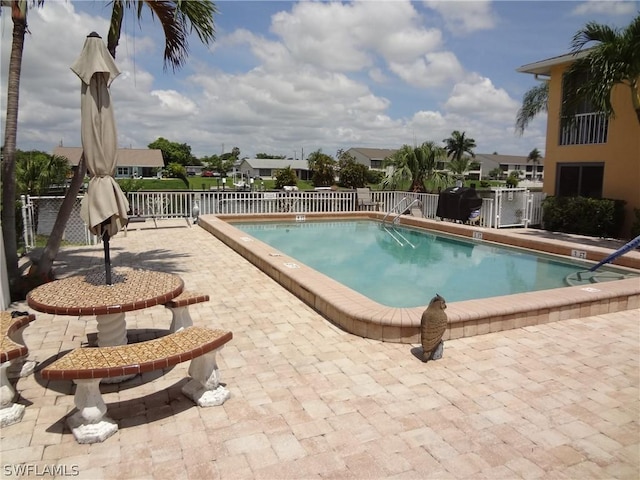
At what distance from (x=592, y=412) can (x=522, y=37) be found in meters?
11.2

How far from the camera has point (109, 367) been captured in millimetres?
2947

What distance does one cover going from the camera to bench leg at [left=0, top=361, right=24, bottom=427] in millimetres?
3209

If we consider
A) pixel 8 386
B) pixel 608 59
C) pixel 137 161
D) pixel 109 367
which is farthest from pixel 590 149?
Answer: pixel 137 161

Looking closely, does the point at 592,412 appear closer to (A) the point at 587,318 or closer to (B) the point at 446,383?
(B) the point at 446,383

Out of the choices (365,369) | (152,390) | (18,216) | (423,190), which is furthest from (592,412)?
(423,190)

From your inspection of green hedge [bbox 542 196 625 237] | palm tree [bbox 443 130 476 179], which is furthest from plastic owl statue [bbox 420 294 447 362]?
palm tree [bbox 443 130 476 179]

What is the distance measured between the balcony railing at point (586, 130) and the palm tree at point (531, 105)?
45.3 feet

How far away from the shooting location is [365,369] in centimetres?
418

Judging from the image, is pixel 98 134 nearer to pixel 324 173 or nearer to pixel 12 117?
pixel 12 117

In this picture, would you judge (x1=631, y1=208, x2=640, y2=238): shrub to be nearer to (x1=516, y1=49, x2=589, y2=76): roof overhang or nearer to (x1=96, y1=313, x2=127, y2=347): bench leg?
(x1=516, y1=49, x2=589, y2=76): roof overhang

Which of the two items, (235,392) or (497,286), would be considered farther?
(497,286)

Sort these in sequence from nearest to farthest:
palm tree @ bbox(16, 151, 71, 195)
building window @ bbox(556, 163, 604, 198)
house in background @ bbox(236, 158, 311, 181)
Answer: palm tree @ bbox(16, 151, 71, 195) → building window @ bbox(556, 163, 604, 198) → house in background @ bbox(236, 158, 311, 181)

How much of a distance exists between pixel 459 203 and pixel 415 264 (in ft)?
15.8

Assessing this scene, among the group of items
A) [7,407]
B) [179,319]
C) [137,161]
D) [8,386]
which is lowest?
[7,407]
